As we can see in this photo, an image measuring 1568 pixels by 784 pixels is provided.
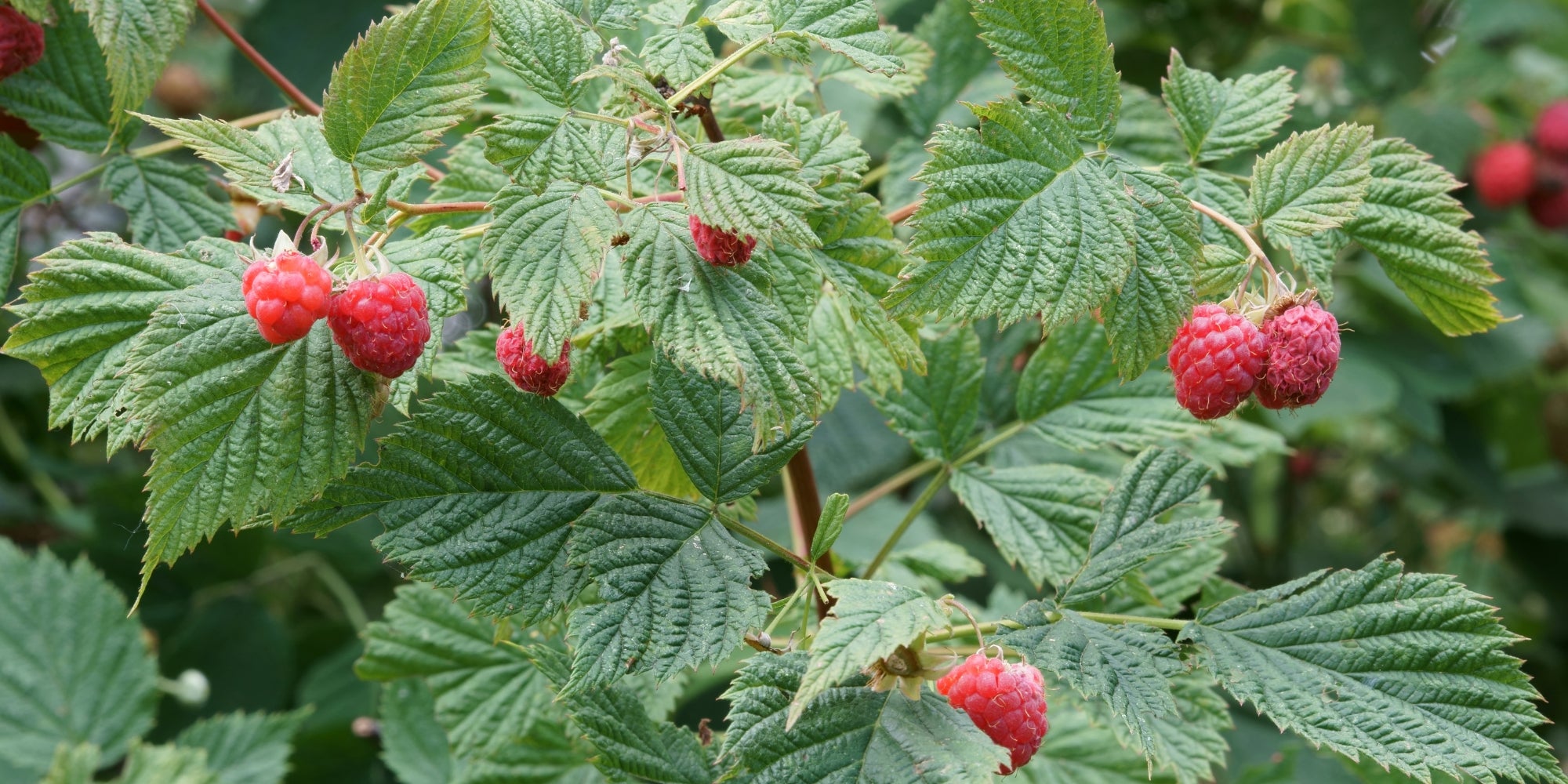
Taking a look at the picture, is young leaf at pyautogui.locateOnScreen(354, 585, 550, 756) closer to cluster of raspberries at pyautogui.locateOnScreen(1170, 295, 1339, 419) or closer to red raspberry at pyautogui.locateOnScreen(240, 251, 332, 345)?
red raspberry at pyautogui.locateOnScreen(240, 251, 332, 345)

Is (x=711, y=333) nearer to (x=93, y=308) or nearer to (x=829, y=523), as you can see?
(x=829, y=523)

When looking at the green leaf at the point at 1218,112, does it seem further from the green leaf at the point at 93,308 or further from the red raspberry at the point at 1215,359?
the green leaf at the point at 93,308

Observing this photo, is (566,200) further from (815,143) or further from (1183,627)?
(1183,627)

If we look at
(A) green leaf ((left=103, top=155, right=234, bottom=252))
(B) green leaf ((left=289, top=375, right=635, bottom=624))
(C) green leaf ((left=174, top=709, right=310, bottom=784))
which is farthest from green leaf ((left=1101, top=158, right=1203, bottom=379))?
(C) green leaf ((left=174, top=709, right=310, bottom=784))

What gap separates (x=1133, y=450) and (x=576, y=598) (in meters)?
0.57

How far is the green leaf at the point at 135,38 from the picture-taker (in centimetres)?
87

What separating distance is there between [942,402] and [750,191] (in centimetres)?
43

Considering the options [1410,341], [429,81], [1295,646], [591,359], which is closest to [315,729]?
[591,359]

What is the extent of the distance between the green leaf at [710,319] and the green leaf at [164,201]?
46cm

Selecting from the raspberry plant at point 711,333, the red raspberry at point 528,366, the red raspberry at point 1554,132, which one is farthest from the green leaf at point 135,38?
the red raspberry at point 1554,132

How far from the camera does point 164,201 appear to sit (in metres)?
0.95

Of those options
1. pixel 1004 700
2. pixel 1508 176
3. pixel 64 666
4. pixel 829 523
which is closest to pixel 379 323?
pixel 829 523

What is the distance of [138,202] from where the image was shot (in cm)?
95

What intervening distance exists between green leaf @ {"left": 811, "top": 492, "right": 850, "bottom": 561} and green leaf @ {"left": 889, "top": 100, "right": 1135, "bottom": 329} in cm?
14
